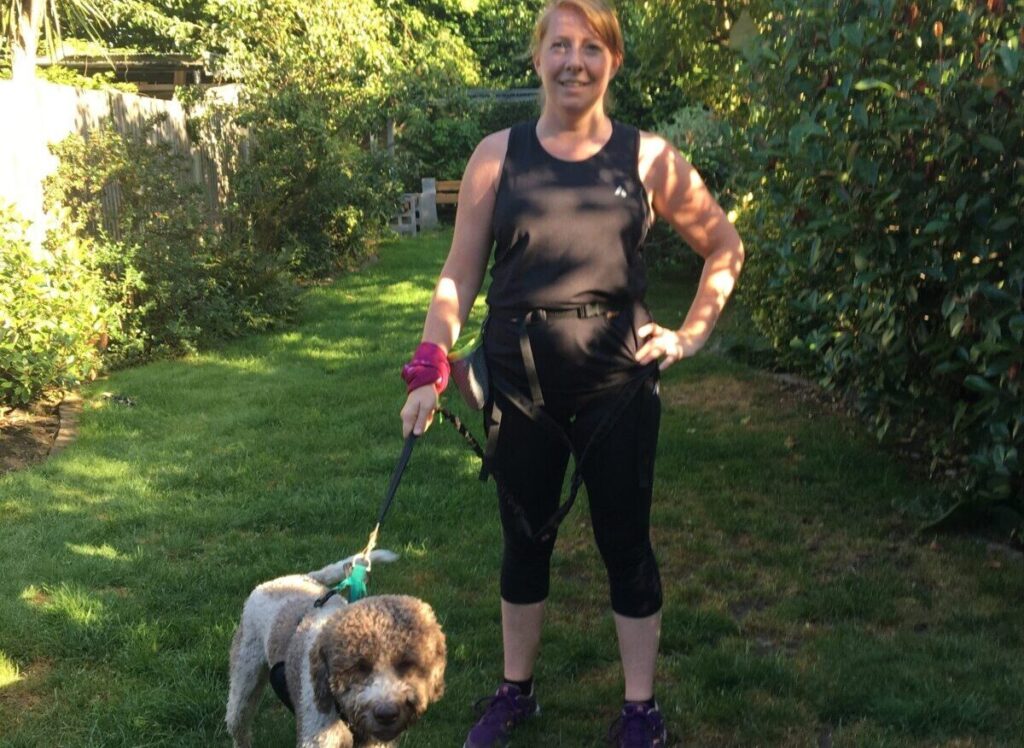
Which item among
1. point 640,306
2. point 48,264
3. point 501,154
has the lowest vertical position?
point 48,264

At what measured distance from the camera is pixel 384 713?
93.7 inches

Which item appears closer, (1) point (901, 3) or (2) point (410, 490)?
(1) point (901, 3)

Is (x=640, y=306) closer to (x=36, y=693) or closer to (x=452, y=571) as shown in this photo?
(x=452, y=571)

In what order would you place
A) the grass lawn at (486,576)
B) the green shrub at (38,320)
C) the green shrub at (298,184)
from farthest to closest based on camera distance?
the green shrub at (298,184)
the green shrub at (38,320)
the grass lawn at (486,576)

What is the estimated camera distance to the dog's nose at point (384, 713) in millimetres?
2381

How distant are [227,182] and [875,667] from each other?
11052mm

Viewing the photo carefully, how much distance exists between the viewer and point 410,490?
555cm

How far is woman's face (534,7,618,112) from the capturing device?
8.94ft

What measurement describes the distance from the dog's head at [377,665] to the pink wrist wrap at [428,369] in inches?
23.8

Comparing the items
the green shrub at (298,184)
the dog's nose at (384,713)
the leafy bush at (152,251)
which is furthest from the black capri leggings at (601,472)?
the green shrub at (298,184)

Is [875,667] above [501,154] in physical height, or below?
below

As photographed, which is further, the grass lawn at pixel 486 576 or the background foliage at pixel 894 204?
the background foliage at pixel 894 204

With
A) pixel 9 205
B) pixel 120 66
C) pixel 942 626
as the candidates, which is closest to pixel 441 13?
pixel 120 66

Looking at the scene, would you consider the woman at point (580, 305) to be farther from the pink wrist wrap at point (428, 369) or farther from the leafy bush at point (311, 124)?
the leafy bush at point (311, 124)
